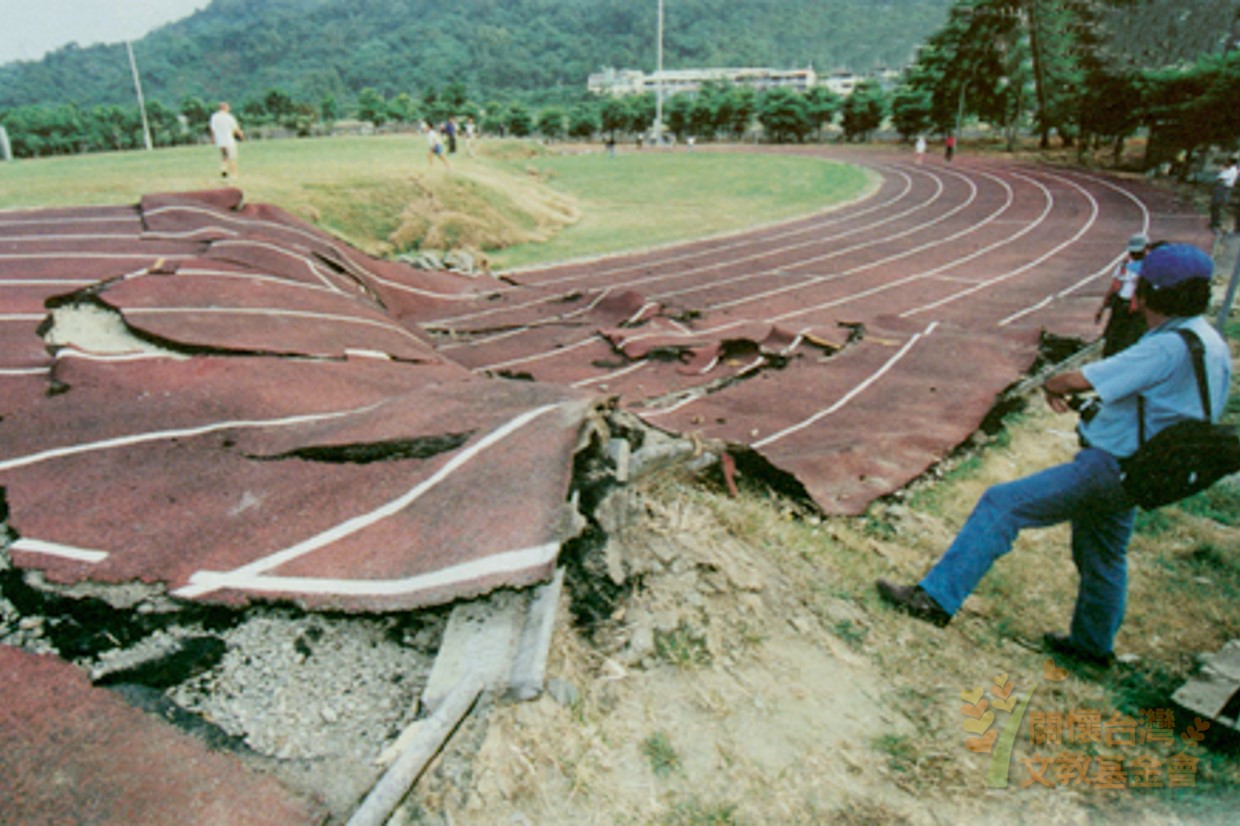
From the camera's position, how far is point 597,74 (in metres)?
140

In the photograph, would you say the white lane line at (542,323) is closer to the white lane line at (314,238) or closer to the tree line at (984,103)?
the white lane line at (314,238)

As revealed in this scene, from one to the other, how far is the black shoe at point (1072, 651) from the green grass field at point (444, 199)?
1248cm

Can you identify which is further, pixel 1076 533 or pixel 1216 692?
pixel 1076 533

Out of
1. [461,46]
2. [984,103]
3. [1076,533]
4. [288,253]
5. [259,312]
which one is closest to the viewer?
[1076,533]

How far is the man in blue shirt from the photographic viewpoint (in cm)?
322

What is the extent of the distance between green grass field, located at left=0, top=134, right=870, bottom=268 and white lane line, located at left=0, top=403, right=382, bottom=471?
1113 centimetres

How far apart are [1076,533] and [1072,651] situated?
0.61 metres

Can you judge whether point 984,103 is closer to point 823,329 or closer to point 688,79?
point 823,329

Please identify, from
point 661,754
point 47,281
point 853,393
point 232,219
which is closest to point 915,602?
point 661,754

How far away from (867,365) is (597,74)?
146634mm

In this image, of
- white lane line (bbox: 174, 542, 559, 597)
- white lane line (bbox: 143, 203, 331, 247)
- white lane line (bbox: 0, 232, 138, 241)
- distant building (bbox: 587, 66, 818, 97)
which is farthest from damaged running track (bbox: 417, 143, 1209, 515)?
distant building (bbox: 587, 66, 818, 97)

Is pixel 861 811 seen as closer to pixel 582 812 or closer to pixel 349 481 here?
pixel 582 812

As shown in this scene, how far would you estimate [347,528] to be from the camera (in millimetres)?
3227

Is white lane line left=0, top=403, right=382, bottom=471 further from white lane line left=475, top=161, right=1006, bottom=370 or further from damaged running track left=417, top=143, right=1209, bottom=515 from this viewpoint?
white lane line left=475, top=161, right=1006, bottom=370
